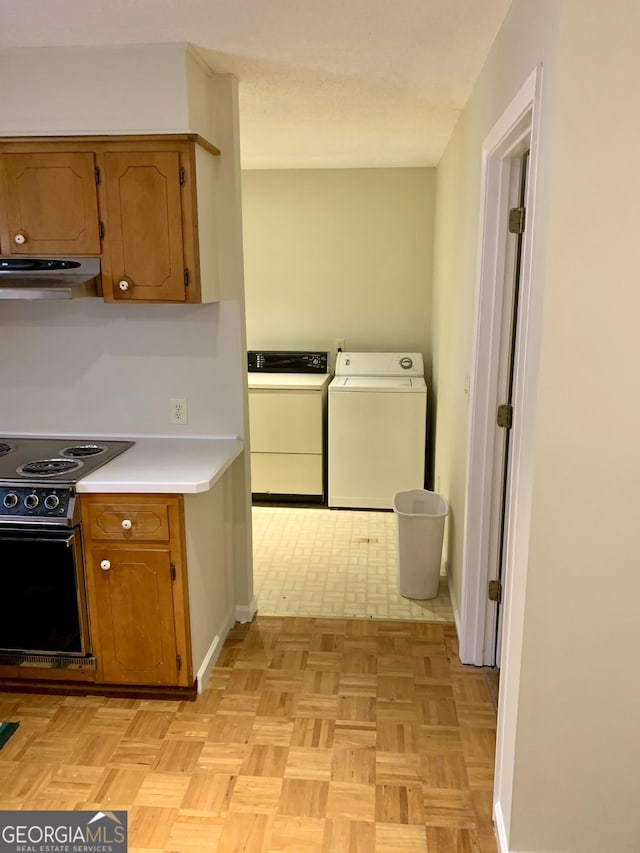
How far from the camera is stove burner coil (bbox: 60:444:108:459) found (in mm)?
2605

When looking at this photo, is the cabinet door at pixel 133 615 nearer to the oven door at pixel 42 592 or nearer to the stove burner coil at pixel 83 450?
the oven door at pixel 42 592

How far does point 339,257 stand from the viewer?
192 inches

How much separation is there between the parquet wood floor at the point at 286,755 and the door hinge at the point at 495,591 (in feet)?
1.01

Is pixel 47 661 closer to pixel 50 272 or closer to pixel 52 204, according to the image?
→ pixel 50 272

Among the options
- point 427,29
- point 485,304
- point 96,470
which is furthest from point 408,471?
point 427,29

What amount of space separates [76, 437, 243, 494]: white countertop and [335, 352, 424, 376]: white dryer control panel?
2.06 m

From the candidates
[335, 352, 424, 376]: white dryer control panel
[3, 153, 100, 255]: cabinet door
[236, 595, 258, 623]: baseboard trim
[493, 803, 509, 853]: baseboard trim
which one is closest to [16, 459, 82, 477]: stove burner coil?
[3, 153, 100, 255]: cabinet door

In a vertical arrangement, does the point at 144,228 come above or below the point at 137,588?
above

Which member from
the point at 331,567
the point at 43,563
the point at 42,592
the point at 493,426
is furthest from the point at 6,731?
the point at 493,426

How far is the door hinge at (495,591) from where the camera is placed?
262cm

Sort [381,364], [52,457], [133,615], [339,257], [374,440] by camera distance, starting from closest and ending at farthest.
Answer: [133,615] → [52,457] → [374,440] → [381,364] → [339,257]

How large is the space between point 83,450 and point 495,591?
172 cm

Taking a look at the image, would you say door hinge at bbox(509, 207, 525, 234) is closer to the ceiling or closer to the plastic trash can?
the ceiling

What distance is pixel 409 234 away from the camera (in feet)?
15.7
